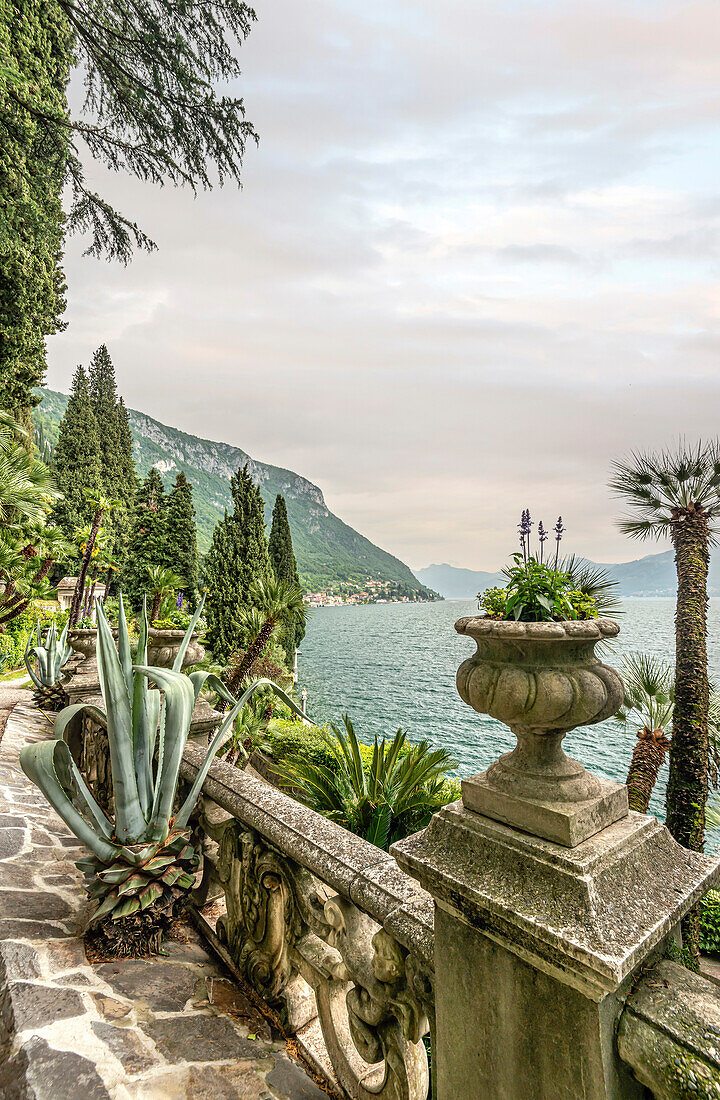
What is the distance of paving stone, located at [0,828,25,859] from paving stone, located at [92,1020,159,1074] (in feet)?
5.91

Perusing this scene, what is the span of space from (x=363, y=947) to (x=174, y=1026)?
2.67 ft

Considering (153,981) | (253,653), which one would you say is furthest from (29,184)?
(153,981)

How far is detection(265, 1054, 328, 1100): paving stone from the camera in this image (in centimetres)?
154

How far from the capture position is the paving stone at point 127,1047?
153cm

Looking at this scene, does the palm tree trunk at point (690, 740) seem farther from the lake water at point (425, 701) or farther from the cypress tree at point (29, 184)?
the cypress tree at point (29, 184)

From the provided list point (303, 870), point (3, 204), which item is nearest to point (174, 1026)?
point (303, 870)

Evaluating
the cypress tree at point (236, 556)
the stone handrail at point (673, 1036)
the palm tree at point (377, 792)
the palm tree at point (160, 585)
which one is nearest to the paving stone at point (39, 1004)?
the stone handrail at point (673, 1036)

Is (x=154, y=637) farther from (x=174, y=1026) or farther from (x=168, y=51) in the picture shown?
(x=168, y=51)

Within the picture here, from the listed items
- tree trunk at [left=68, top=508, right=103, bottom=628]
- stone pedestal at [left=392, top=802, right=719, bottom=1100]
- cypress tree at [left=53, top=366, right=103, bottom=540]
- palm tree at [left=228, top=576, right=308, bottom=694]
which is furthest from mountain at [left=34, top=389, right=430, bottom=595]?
stone pedestal at [left=392, top=802, right=719, bottom=1100]

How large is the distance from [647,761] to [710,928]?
10.1 feet

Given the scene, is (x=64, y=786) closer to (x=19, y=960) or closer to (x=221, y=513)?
(x=19, y=960)

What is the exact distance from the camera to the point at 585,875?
2.97 ft

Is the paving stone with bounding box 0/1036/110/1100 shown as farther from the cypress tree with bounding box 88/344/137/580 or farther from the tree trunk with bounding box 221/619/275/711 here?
the cypress tree with bounding box 88/344/137/580

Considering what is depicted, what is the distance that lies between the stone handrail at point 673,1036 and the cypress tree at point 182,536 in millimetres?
17205
